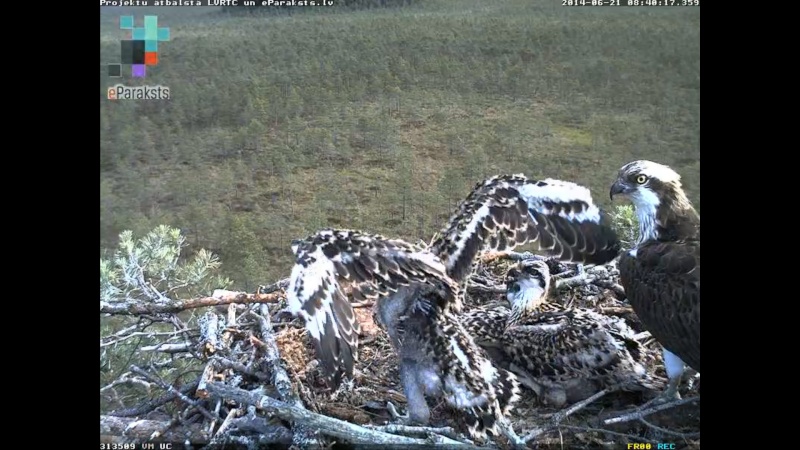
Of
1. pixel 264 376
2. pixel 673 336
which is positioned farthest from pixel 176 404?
pixel 673 336

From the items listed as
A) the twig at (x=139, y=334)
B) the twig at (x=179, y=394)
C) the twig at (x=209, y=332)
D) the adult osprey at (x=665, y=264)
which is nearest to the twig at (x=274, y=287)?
the twig at (x=209, y=332)

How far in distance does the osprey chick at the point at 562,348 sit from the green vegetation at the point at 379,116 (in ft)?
2.17

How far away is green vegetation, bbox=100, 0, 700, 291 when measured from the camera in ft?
11.9

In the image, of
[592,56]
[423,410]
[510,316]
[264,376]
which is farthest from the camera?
[592,56]

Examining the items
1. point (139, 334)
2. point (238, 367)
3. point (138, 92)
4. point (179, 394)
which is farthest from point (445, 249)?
point (138, 92)

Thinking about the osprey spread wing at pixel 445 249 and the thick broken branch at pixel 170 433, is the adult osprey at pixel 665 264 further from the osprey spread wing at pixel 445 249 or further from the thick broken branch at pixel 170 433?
the thick broken branch at pixel 170 433

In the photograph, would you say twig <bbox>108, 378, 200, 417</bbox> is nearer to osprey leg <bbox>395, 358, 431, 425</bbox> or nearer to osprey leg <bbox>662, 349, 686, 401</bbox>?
osprey leg <bbox>395, 358, 431, 425</bbox>

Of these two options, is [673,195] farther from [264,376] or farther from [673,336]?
[264,376]

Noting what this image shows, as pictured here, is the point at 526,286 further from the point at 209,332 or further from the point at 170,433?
the point at 170,433

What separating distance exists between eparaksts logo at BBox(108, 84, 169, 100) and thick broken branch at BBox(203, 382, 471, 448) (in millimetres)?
1704

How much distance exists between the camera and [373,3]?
3760 millimetres

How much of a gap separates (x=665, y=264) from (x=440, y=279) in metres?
1.13

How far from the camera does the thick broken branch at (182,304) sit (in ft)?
12.1

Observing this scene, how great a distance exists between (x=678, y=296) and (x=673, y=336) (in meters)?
0.21
